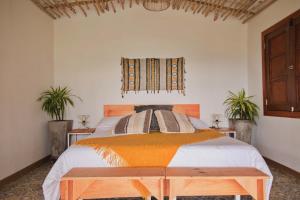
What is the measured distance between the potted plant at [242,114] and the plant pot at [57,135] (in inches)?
109

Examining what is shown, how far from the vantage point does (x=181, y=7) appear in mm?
4340

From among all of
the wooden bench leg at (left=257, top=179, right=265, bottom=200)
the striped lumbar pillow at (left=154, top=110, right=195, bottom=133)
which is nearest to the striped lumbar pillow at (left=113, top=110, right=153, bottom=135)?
the striped lumbar pillow at (left=154, top=110, right=195, bottom=133)

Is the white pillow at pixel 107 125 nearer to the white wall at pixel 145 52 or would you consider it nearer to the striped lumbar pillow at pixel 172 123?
the white wall at pixel 145 52

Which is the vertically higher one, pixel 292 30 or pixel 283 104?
pixel 292 30

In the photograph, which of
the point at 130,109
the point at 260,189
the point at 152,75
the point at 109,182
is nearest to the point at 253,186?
the point at 260,189

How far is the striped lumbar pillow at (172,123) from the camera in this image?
299 cm

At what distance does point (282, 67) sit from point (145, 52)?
87.8 inches

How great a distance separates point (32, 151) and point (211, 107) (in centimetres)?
308

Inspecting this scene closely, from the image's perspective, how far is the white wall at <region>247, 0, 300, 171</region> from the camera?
122 inches

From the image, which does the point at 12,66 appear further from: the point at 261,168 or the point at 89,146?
the point at 261,168

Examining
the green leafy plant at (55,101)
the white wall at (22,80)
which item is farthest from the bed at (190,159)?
the green leafy plant at (55,101)

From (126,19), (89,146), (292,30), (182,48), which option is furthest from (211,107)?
(89,146)

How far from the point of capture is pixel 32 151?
3590mm

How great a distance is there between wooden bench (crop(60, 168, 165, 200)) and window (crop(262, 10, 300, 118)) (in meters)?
2.26
